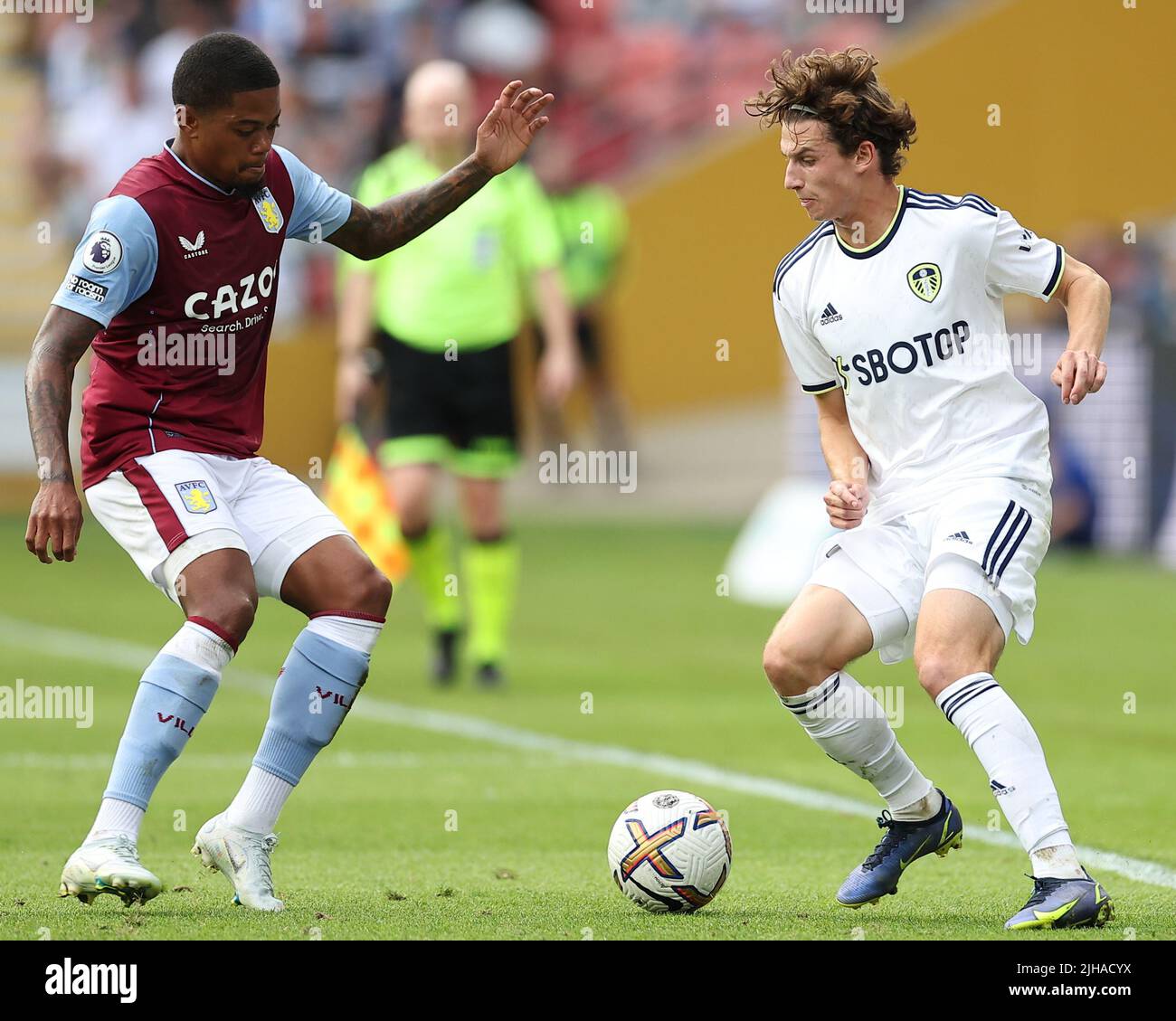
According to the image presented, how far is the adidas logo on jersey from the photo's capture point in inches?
197

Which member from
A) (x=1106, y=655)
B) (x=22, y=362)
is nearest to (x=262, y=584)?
(x=1106, y=655)

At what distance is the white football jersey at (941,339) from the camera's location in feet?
16.8

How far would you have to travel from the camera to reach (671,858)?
5023 mm

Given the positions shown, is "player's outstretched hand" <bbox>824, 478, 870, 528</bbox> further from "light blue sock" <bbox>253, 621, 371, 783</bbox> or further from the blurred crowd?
the blurred crowd

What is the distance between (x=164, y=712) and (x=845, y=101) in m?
2.26

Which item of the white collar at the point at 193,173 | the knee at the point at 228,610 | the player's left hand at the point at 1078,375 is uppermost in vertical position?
the white collar at the point at 193,173

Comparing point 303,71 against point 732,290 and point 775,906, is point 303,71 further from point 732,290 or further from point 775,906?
point 775,906

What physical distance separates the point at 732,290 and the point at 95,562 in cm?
948

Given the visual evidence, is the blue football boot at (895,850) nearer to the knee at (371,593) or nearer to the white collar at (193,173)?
the knee at (371,593)

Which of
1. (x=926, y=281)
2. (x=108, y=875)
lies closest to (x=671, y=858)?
(x=108, y=875)

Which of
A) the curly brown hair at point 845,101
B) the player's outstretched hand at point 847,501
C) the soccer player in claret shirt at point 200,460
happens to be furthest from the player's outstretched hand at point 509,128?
the player's outstretched hand at point 847,501

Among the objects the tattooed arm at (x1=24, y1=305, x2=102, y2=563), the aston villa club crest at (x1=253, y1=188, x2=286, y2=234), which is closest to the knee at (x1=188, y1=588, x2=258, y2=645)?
the tattooed arm at (x1=24, y1=305, x2=102, y2=563)

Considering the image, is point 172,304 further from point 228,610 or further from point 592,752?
point 592,752

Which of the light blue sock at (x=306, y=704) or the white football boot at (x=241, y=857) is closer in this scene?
the white football boot at (x=241, y=857)
